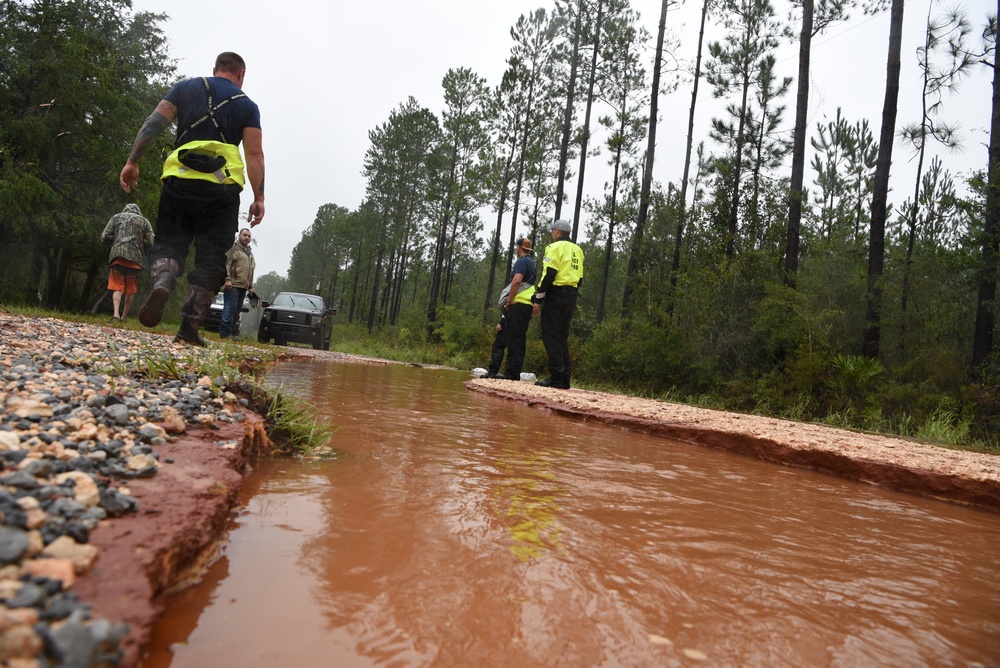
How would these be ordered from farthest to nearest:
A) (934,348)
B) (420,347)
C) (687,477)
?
(420,347) < (934,348) < (687,477)

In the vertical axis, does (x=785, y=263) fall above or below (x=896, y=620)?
above

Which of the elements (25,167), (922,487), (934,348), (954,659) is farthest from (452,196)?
(954,659)

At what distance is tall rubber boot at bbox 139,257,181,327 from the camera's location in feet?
14.4

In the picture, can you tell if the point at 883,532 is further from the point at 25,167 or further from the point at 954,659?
the point at 25,167

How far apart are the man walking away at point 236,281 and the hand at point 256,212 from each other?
19.0 feet

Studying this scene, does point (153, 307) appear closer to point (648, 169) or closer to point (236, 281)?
point (236, 281)

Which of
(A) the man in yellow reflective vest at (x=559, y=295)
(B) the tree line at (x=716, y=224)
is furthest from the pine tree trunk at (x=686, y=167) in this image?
(A) the man in yellow reflective vest at (x=559, y=295)

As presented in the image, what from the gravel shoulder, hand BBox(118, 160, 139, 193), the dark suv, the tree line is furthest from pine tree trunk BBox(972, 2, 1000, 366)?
the dark suv

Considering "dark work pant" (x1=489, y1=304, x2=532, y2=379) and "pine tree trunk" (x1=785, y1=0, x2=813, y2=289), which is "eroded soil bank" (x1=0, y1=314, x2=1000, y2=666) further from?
"pine tree trunk" (x1=785, y1=0, x2=813, y2=289)

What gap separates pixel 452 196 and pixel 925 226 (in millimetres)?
18450

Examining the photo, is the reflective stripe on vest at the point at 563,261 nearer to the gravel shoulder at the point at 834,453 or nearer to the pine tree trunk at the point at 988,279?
the gravel shoulder at the point at 834,453

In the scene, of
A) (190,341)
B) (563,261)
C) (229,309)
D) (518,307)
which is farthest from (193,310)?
(229,309)

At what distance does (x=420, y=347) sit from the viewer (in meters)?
24.3

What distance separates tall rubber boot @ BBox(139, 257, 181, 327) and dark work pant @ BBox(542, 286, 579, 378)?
4549mm
